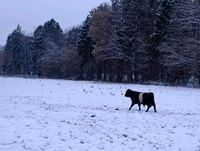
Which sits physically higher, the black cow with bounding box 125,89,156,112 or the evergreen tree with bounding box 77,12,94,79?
the evergreen tree with bounding box 77,12,94,79

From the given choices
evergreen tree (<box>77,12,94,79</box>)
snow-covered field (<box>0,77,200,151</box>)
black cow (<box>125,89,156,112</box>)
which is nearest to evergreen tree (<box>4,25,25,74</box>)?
evergreen tree (<box>77,12,94,79</box>)

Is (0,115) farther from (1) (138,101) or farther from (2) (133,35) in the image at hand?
(2) (133,35)

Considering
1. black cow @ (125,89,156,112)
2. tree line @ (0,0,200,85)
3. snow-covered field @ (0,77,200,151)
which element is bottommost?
snow-covered field @ (0,77,200,151)

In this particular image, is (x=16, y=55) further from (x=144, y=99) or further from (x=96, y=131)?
(x=96, y=131)

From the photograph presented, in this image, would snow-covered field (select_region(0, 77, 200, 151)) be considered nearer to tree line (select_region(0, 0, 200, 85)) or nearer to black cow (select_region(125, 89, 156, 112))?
black cow (select_region(125, 89, 156, 112))

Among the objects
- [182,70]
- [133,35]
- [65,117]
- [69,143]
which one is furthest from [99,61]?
[69,143]

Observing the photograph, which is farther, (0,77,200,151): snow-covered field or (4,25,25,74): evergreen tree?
(4,25,25,74): evergreen tree

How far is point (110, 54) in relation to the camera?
68375 mm

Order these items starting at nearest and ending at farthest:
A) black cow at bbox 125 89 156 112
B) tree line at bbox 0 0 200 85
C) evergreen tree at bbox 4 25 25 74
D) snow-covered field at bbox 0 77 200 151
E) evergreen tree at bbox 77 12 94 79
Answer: snow-covered field at bbox 0 77 200 151
black cow at bbox 125 89 156 112
tree line at bbox 0 0 200 85
evergreen tree at bbox 77 12 94 79
evergreen tree at bbox 4 25 25 74

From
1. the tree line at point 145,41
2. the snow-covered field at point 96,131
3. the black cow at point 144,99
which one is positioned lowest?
the snow-covered field at point 96,131

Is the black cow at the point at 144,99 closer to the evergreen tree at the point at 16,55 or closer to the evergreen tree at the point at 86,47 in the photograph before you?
the evergreen tree at the point at 86,47

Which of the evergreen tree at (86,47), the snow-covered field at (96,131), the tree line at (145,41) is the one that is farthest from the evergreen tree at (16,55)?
the snow-covered field at (96,131)

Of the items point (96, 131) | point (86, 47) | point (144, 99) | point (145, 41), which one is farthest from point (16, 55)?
point (96, 131)

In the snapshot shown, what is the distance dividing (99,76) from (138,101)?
62882 millimetres
